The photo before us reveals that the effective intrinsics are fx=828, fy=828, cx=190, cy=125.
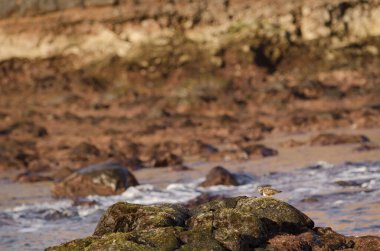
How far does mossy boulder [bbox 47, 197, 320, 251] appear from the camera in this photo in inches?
357

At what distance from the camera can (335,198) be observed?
1579 centimetres

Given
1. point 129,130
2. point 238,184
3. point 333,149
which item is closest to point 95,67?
point 129,130

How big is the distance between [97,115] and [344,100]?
412 inches

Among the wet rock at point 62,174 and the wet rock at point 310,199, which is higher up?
the wet rock at point 62,174

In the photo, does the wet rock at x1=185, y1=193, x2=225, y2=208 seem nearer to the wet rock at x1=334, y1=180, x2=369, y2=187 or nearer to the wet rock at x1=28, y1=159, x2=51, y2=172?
the wet rock at x1=334, y1=180, x2=369, y2=187

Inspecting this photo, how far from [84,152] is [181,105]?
806 cm

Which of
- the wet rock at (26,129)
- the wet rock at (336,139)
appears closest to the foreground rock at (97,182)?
the wet rock at (336,139)

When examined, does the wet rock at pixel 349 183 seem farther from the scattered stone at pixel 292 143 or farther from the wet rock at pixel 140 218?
the scattered stone at pixel 292 143

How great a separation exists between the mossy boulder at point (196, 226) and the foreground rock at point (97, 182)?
857 centimetres

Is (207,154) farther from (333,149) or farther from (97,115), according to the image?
(97,115)

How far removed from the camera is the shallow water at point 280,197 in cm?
1379

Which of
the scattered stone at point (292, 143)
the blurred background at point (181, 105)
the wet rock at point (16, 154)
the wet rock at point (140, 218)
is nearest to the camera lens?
the wet rock at point (140, 218)

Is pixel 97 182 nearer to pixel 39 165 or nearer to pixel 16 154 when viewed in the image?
pixel 39 165

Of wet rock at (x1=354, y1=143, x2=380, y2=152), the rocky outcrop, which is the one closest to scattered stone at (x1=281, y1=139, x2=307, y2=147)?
wet rock at (x1=354, y1=143, x2=380, y2=152)
